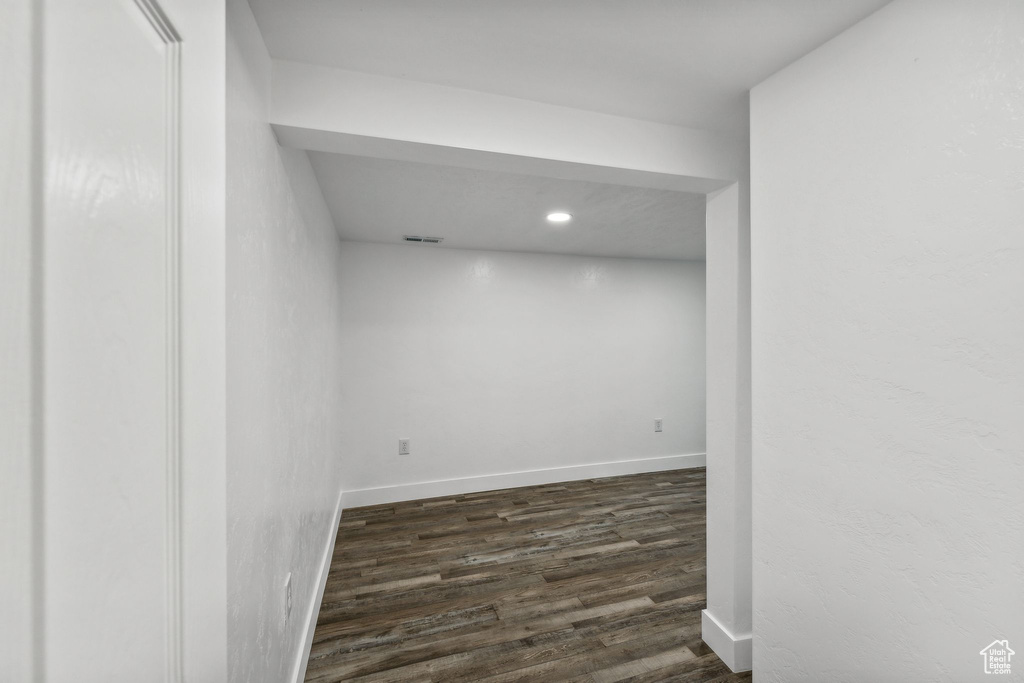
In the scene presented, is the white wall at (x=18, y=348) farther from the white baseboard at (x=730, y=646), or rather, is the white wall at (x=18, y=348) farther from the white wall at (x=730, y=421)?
the white baseboard at (x=730, y=646)

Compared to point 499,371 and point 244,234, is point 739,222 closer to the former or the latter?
point 244,234

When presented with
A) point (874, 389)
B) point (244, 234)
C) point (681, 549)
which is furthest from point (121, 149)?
point (681, 549)

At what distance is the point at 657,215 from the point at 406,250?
6.85ft

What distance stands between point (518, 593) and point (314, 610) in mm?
1032

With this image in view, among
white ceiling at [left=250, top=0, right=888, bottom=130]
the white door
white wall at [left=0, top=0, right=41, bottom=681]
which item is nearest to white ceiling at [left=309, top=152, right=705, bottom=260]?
white ceiling at [left=250, top=0, right=888, bottom=130]

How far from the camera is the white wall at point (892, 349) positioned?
940mm

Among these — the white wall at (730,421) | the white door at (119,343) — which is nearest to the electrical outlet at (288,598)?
the white door at (119,343)

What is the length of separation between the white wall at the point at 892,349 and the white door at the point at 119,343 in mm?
1463

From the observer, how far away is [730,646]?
185 cm

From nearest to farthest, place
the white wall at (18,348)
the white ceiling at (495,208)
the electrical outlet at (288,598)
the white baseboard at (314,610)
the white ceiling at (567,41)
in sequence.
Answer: the white wall at (18,348)
the white ceiling at (567,41)
the electrical outlet at (288,598)
the white baseboard at (314,610)
the white ceiling at (495,208)

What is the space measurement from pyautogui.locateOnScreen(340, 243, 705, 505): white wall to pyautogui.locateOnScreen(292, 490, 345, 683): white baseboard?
79cm

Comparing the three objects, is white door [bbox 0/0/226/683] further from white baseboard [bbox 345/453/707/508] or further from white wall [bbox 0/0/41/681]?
white baseboard [bbox 345/453/707/508]

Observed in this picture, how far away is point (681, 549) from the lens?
2891 mm

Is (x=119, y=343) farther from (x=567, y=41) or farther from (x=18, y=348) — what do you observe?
(x=567, y=41)
